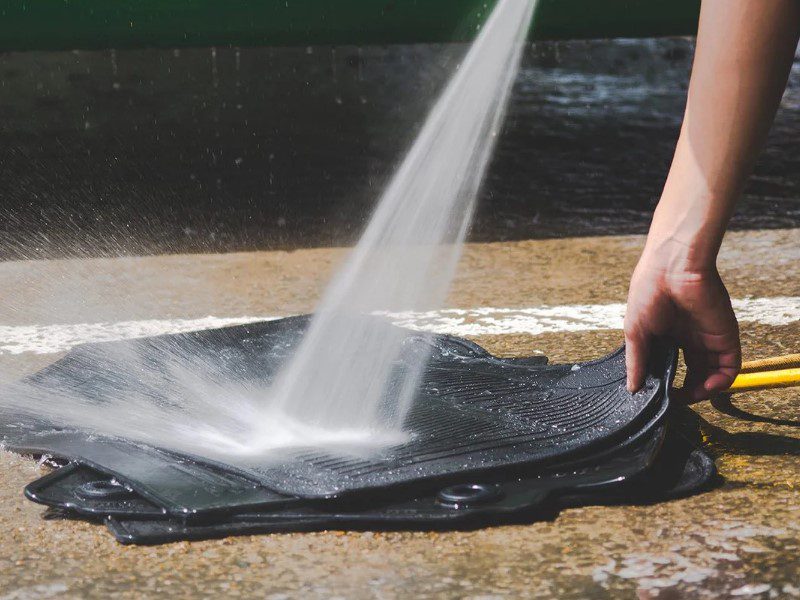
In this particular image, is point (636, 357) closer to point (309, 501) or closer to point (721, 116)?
point (721, 116)

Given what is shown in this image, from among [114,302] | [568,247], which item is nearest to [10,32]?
[114,302]

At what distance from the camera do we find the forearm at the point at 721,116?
1.59m

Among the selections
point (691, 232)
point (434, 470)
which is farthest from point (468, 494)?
point (691, 232)

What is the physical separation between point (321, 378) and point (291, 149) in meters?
2.88

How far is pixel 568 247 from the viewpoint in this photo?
3736 millimetres

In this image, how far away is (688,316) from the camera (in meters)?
1.81

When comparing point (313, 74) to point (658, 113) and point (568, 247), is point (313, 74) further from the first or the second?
point (568, 247)

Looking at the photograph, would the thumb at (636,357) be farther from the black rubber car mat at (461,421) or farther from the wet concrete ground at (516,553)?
the wet concrete ground at (516,553)

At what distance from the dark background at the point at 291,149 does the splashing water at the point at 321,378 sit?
1.68 ft

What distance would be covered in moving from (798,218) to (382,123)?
7.97 feet

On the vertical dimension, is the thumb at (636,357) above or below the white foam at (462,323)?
above

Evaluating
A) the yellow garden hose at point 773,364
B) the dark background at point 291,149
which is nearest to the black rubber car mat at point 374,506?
the yellow garden hose at point 773,364

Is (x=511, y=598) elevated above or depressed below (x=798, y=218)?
below

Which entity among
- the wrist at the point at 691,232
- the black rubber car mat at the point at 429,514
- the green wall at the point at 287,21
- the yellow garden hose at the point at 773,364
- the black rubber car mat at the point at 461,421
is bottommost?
the black rubber car mat at the point at 429,514
